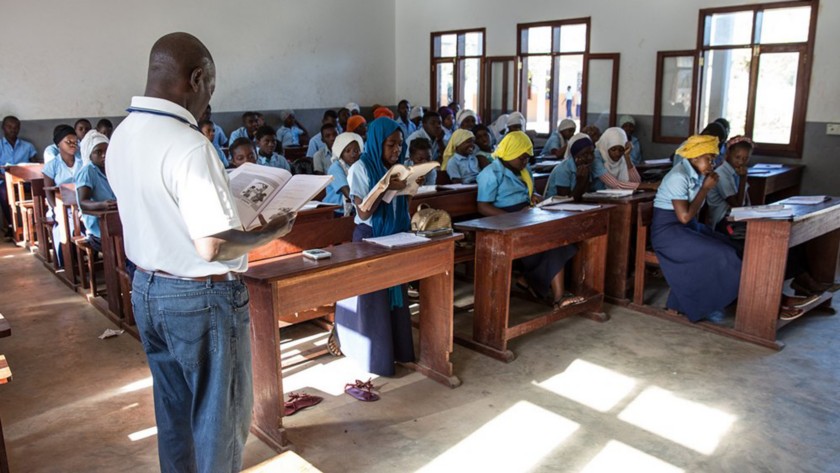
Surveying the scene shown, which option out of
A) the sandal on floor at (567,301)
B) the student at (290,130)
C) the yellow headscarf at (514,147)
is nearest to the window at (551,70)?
the student at (290,130)

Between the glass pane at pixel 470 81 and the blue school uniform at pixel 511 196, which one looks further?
the glass pane at pixel 470 81

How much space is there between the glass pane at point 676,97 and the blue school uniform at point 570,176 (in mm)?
3755

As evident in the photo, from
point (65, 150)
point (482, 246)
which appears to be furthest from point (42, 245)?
point (482, 246)

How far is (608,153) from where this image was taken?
5.45m

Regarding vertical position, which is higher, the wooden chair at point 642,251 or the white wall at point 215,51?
the white wall at point 215,51

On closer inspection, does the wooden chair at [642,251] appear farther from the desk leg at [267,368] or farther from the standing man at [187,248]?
the standing man at [187,248]

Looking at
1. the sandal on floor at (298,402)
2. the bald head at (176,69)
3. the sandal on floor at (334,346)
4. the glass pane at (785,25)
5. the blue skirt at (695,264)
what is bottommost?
the sandal on floor at (298,402)

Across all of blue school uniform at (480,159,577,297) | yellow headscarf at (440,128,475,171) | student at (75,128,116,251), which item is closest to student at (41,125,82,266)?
student at (75,128,116,251)

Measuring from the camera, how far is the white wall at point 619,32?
7.31 m

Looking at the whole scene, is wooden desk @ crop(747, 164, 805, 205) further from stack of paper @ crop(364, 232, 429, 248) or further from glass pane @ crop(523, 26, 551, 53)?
stack of paper @ crop(364, 232, 429, 248)

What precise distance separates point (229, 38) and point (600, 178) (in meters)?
7.23

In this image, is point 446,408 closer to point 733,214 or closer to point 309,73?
point 733,214

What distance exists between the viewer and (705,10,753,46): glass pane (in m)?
7.88

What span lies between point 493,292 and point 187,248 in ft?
7.62
